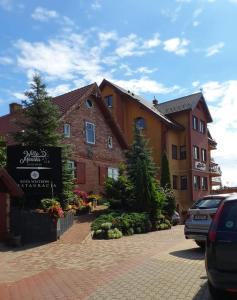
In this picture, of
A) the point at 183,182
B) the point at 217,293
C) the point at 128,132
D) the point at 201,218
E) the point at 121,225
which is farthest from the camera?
the point at 128,132

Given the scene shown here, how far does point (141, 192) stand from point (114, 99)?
20.7 meters

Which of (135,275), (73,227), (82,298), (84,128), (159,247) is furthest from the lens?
(84,128)

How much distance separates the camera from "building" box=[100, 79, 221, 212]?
133 feet

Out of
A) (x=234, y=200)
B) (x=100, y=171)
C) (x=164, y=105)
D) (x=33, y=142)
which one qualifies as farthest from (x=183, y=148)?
(x=234, y=200)

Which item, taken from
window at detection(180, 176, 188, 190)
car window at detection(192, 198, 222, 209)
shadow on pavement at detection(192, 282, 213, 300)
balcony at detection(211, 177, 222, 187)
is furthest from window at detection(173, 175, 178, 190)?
shadow on pavement at detection(192, 282, 213, 300)

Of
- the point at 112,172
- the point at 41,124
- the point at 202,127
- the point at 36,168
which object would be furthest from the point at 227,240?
the point at 202,127

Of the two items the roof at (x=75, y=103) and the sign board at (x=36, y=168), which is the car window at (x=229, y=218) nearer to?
the sign board at (x=36, y=168)

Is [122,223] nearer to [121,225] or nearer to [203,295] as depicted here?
[121,225]

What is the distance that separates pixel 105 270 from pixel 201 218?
3.92 meters

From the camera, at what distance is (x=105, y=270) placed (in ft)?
35.8

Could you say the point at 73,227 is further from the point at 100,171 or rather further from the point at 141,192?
the point at 100,171

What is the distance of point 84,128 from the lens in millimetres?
31469

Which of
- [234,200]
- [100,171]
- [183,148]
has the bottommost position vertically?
[234,200]

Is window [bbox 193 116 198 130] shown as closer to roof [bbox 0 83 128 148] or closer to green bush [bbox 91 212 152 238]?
roof [bbox 0 83 128 148]
